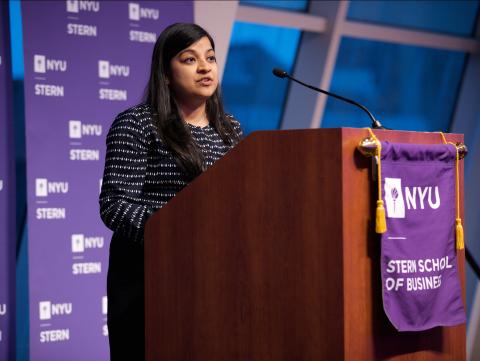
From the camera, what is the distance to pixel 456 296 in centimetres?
199

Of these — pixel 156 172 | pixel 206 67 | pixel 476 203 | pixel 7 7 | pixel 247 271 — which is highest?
pixel 7 7

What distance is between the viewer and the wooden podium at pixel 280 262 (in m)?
1.74

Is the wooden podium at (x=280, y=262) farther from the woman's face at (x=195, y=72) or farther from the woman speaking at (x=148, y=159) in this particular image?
the woman's face at (x=195, y=72)

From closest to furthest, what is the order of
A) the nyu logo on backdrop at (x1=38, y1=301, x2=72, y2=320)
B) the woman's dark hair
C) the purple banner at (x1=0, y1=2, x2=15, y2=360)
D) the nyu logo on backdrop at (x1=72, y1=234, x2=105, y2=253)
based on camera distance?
the woman's dark hair → the purple banner at (x1=0, y1=2, x2=15, y2=360) → the nyu logo on backdrop at (x1=38, y1=301, x2=72, y2=320) → the nyu logo on backdrop at (x1=72, y1=234, x2=105, y2=253)

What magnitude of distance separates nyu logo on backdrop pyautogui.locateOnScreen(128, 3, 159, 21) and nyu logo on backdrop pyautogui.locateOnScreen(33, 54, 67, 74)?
529 millimetres

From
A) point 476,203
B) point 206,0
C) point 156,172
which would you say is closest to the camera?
point 156,172

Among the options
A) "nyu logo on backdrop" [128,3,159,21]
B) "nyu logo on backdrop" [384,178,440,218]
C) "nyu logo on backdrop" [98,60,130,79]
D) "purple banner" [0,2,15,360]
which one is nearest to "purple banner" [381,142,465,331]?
"nyu logo on backdrop" [384,178,440,218]

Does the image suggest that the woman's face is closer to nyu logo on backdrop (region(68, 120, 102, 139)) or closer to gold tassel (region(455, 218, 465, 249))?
gold tassel (region(455, 218, 465, 249))

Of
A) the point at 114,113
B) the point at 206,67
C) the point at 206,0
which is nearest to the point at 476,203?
the point at 206,0

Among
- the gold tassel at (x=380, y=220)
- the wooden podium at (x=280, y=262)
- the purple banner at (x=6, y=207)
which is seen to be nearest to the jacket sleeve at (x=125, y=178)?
the wooden podium at (x=280, y=262)

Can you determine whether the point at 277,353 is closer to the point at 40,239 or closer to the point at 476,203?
the point at 40,239

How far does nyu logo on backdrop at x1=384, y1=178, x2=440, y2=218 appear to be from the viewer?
1818 mm

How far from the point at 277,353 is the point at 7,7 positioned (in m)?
2.76

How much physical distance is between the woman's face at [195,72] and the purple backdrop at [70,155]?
1.87 metres
